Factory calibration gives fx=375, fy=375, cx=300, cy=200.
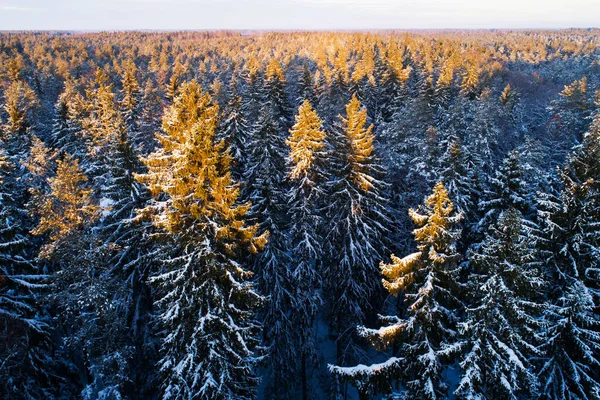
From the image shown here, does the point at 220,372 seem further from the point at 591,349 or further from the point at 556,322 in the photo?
the point at 591,349

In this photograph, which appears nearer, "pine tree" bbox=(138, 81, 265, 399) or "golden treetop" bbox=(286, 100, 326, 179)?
"pine tree" bbox=(138, 81, 265, 399)

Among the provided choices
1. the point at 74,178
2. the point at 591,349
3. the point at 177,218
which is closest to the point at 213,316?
the point at 177,218

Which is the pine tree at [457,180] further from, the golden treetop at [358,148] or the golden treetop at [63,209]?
the golden treetop at [63,209]

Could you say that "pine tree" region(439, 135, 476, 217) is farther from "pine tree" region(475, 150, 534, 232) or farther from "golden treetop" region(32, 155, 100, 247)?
"golden treetop" region(32, 155, 100, 247)

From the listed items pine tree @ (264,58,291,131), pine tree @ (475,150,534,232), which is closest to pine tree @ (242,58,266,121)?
pine tree @ (264,58,291,131)

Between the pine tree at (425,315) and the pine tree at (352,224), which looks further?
the pine tree at (352,224)

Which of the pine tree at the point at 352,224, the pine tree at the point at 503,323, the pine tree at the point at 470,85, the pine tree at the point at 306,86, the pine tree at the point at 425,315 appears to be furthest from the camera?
the pine tree at the point at 470,85

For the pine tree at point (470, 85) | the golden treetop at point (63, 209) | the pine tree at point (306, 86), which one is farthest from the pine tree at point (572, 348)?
the pine tree at point (470, 85)
